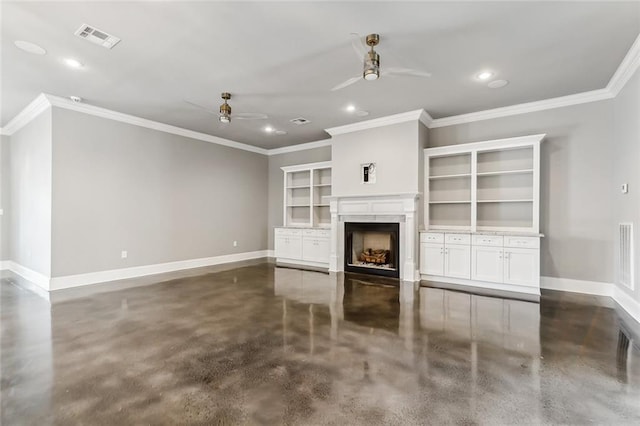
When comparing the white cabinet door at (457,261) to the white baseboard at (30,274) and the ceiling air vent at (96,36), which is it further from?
the white baseboard at (30,274)

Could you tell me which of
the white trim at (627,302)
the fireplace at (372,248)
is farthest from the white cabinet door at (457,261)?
the white trim at (627,302)

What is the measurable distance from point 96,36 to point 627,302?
22.5 ft

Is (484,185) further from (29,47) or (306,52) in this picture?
(29,47)

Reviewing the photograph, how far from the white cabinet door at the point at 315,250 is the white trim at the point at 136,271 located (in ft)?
6.00

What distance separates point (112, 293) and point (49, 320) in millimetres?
1186

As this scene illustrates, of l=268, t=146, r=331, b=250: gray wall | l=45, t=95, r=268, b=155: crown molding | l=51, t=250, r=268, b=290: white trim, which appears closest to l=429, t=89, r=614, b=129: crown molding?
l=268, t=146, r=331, b=250: gray wall

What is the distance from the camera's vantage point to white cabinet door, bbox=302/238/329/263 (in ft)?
23.0

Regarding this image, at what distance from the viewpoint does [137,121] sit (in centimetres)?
602

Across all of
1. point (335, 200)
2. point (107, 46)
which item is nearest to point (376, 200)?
point (335, 200)

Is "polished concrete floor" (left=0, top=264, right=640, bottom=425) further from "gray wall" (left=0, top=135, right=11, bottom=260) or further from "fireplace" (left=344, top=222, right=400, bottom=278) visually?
"gray wall" (left=0, top=135, right=11, bottom=260)

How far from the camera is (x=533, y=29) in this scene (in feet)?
10.2

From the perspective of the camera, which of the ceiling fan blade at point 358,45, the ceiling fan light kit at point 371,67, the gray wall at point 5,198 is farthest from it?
the gray wall at point 5,198

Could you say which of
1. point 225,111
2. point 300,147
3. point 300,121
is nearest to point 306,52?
point 225,111

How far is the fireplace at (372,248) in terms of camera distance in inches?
235
